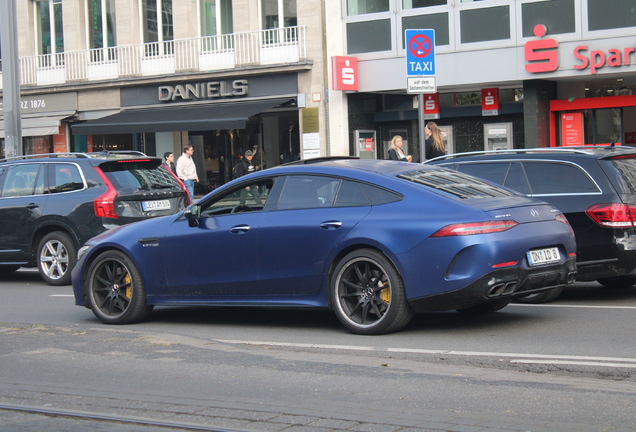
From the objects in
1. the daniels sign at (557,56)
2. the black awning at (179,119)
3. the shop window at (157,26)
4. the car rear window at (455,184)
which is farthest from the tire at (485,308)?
the shop window at (157,26)

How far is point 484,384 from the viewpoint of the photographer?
5.75m

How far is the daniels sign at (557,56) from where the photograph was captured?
20094 mm

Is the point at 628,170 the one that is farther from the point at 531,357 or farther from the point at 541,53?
the point at 541,53

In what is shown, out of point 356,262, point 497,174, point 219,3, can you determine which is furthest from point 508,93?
point 356,262

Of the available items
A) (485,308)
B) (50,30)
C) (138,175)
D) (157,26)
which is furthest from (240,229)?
(50,30)

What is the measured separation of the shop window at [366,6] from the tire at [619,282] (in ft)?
48.2

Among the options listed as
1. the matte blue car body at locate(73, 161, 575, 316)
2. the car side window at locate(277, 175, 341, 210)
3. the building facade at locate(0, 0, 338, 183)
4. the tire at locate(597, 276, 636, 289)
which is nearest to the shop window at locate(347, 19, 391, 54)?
the building facade at locate(0, 0, 338, 183)

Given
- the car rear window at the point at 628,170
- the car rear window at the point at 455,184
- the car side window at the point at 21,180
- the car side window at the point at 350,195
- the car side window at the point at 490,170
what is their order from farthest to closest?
the car side window at the point at 21,180 < the car side window at the point at 490,170 < the car rear window at the point at 628,170 < the car side window at the point at 350,195 < the car rear window at the point at 455,184

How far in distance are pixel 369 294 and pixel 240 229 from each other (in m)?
1.43

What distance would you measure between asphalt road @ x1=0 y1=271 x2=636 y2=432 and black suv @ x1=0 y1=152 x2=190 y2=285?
3102mm

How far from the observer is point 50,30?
3038 cm

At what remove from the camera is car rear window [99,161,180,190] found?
494 inches

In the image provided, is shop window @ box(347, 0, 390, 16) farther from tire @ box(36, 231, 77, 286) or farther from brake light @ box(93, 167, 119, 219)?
tire @ box(36, 231, 77, 286)

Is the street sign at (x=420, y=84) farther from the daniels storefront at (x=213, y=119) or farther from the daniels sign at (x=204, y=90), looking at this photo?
the daniels sign at (x=204, y=90)
